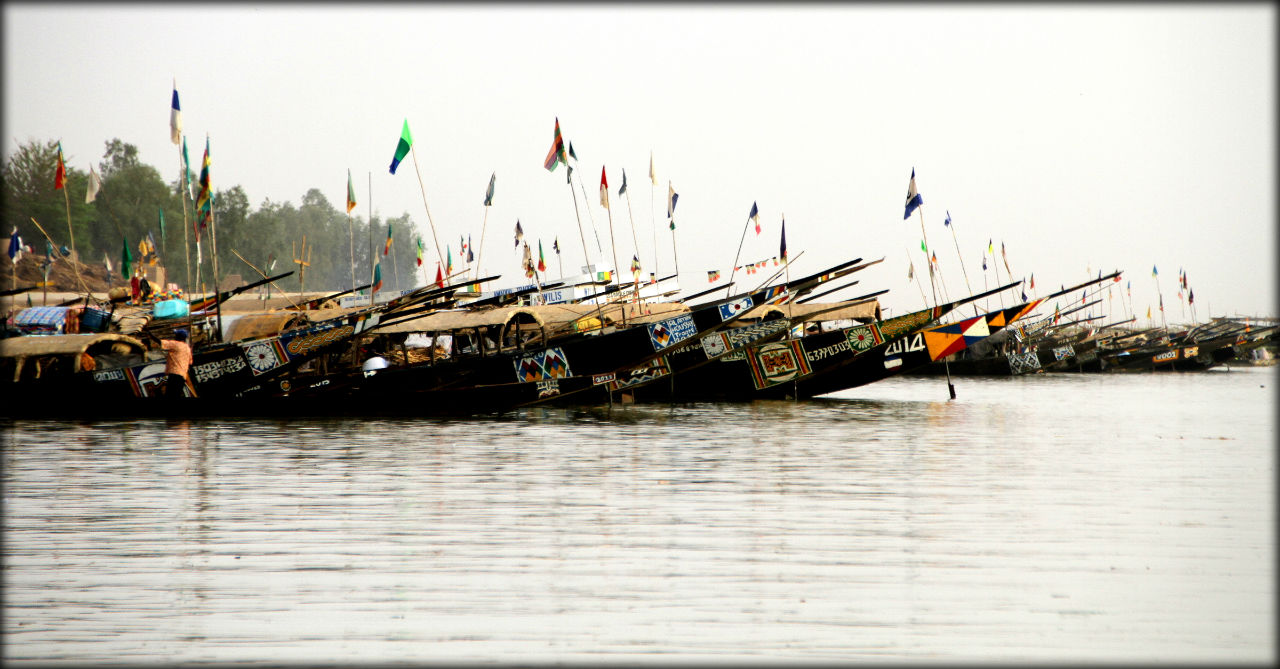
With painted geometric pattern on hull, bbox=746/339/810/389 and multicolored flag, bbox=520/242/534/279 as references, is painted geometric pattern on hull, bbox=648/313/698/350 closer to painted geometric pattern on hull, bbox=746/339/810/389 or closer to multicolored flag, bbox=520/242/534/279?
painted geometric pattern on hull, bbox=746/339/810/389

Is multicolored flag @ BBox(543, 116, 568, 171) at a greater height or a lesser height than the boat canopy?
greater

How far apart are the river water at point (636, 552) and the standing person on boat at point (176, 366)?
3988mm

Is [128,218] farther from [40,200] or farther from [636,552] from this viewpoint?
[636,552]

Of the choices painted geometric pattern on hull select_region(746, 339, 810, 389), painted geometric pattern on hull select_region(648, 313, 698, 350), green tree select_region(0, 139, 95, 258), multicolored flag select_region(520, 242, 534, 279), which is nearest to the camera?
painted geometric pattern on hull select_region(648, 313, 698, 350)

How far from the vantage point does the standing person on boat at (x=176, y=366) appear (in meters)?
16.5

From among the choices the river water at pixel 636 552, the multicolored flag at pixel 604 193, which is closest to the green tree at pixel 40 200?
the multicolored flag at pixel 604 193

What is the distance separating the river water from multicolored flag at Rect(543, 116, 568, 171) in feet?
31.6

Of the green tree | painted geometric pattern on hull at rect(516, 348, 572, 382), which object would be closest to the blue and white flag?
painted geometric pattern on hull at rect(516, 348, 572, 382)

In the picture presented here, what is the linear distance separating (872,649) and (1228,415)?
1786 centimetres

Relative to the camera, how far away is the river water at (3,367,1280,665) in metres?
4.45

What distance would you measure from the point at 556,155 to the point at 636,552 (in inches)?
620

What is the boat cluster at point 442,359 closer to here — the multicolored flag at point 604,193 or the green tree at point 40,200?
the multicolored flag at point 604,193

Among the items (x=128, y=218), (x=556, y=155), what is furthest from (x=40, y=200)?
(x=556, y=155)

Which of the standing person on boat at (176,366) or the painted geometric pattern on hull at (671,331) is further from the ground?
the painted geometric pattern on hull at (671,331)
